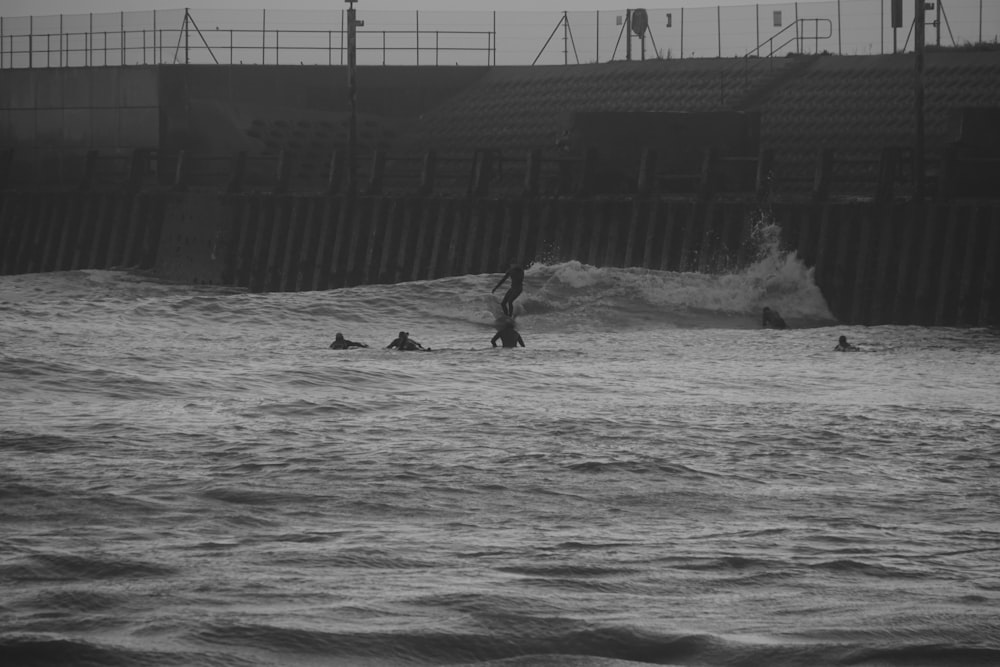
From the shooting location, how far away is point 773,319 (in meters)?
25.4

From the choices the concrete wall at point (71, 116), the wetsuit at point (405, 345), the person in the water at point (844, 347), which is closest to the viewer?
the wetsuit at point (405, 345)

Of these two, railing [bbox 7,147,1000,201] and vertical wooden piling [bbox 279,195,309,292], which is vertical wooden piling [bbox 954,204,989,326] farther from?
vertical wooden piling [bbox 279,195,309,292]

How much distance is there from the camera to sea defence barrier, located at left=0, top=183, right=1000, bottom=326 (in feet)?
81.1

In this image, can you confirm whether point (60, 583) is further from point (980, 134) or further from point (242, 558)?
point (980, 134)

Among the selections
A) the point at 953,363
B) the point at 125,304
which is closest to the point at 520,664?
the point at 953,363

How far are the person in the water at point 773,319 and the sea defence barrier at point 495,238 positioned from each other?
1.08m

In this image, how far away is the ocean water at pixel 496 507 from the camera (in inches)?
279

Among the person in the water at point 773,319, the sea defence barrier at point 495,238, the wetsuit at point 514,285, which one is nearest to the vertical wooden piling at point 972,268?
the sea defence barrier at point 495,238

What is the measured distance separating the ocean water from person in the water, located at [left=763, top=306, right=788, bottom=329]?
4.18 meters

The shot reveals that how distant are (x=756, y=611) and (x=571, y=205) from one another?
Answer: 22.3 meters

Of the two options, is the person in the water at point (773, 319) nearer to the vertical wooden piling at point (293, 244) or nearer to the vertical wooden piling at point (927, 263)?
the vertical wooden piling at point (927, 263)

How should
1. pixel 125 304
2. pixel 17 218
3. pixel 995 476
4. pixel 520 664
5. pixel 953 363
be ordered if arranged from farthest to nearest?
1. pixel 17 218
2. pixel 125 304
3. pixel 953 363
4. pixel 995 476
5. pixel 520 664

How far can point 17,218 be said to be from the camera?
126ft

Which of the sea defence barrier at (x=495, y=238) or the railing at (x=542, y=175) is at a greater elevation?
the railing at (x=542, y=175)
